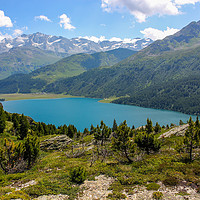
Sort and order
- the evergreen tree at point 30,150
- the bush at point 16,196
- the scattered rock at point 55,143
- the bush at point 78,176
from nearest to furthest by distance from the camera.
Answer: the bush at point 16,196, the bush at point 78,176, the evergreen tree at point 30,150, the scattered rock at point 55,143

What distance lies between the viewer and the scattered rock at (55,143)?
169 ft

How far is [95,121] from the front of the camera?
196750mm

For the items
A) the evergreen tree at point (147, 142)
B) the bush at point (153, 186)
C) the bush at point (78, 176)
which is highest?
the evergreen tree at point (147, 142)

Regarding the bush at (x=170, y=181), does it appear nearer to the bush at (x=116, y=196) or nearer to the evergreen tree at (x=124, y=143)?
the bush at (x=116, y=196)

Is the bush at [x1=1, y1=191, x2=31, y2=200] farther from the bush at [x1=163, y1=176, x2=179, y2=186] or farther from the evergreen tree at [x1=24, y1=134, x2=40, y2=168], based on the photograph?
the bush at [x1=163, y1=176, x2=179, y2=186]

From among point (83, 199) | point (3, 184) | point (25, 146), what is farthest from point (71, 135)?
point (83, 199)

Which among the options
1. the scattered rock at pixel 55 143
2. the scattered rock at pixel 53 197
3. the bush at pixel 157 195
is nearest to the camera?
the bush at pixel 157 195

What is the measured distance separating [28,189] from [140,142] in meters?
20.4

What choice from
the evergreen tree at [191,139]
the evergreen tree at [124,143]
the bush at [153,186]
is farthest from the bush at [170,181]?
the evergreen tree at [124,143]

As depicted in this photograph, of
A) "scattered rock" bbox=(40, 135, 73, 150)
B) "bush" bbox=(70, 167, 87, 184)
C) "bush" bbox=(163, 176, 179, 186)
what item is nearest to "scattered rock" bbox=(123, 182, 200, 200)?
"bush" bbox=(163, 176, 179, 186)

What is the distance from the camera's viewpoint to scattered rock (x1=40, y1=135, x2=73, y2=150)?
5166cm

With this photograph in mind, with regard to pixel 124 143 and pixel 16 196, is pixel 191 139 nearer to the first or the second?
pixel 124 143

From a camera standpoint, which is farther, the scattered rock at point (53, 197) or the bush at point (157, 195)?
the scattered rock at point (53, 197)

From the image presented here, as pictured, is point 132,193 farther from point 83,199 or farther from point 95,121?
point 95,121
